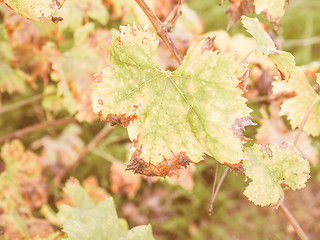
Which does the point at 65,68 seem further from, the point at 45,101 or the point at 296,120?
the point at 296,120

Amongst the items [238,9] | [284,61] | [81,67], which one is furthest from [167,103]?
[81,67]

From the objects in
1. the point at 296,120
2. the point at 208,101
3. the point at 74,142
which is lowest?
the point at 296,120

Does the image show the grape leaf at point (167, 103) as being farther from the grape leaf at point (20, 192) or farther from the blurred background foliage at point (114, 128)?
the grape leaf at point (20, 192)

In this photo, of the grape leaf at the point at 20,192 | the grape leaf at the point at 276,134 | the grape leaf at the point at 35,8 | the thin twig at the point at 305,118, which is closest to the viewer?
the grape leaf at the point at 35,8

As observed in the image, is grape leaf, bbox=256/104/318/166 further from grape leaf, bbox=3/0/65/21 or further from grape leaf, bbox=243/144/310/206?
grape leaf, bbox=3/0/65/21

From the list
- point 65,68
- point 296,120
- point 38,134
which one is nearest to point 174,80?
point 296,120

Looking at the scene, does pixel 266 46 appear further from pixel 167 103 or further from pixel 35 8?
pixel 35 8

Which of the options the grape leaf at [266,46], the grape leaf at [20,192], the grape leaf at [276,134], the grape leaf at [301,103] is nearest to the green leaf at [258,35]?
the grape leaf at [266,46]

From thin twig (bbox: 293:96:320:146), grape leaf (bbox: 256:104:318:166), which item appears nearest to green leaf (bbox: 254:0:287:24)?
thin twig (bbox: 293:96:320:146)
